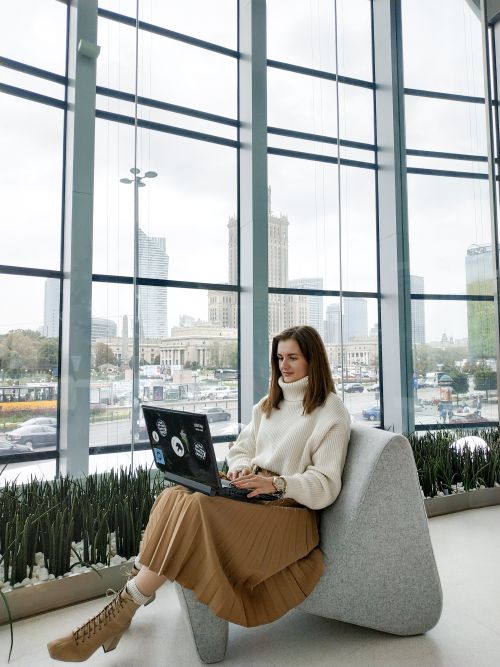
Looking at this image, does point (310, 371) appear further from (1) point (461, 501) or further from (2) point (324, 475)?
(1) point (461, 501)

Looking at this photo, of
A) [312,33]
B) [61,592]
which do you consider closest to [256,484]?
[61,592]

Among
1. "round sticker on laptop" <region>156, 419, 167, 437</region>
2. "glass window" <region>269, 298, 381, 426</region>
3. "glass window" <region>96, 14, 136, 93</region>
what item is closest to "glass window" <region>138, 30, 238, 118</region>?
"glass window" <region>96, 14, 136, 93</region>

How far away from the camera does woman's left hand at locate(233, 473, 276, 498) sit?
1750 mm

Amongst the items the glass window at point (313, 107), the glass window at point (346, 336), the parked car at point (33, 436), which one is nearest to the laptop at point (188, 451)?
the parked car at point (33, 436)

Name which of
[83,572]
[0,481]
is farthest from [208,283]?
[83,572]

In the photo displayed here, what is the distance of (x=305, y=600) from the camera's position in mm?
1788

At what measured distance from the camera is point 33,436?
3.99 metres

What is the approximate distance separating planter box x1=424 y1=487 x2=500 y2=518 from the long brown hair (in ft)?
5.84

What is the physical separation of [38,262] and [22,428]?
56.0 inches

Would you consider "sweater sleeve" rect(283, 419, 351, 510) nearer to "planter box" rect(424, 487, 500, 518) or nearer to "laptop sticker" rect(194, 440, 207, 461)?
"laptop sticker" rect(194, 440, 207, 461)

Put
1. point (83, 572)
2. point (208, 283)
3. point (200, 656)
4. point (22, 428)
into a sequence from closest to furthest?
point (200, 656)
point (83, 572)
point (22, 428)
point (208, 283)

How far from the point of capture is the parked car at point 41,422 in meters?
3.98

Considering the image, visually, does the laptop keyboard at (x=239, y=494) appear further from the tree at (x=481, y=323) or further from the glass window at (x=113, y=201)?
the tree at (x=481, y=323)

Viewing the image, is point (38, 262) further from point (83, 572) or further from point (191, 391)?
point (83, 572)
